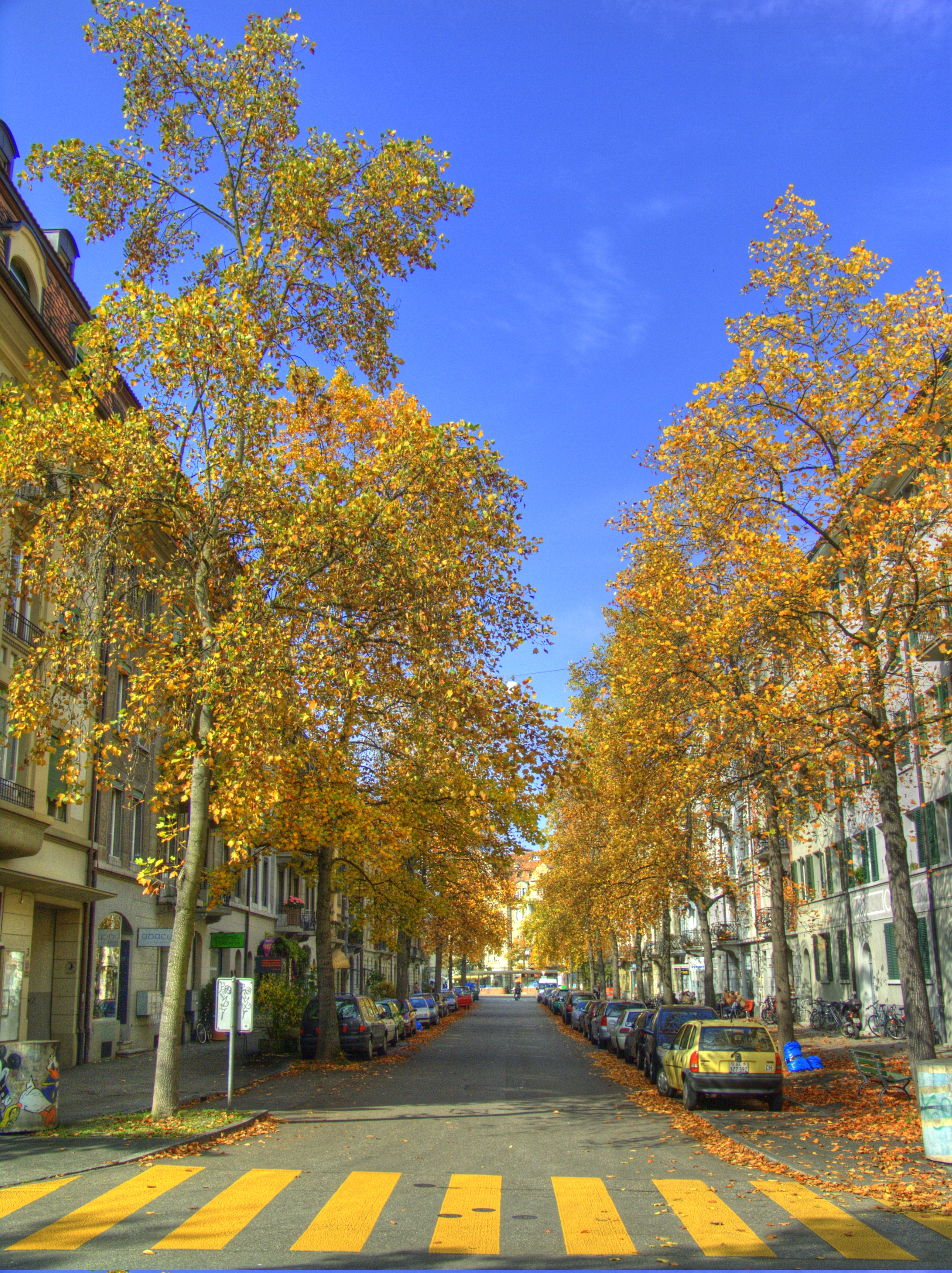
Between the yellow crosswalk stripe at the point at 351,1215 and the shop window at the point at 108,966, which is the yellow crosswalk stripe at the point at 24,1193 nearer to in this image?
the yellow crosswalk stripe at the point at 351,1215

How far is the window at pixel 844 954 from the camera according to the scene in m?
37.5

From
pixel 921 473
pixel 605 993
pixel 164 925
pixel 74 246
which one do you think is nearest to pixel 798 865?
pixel 605 993

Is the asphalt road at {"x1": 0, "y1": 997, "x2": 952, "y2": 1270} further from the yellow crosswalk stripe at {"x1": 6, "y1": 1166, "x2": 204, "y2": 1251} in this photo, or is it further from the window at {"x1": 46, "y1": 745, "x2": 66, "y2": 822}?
the window at {"x1": 46, "y1": 745, "x2": 66, "y2": 822}

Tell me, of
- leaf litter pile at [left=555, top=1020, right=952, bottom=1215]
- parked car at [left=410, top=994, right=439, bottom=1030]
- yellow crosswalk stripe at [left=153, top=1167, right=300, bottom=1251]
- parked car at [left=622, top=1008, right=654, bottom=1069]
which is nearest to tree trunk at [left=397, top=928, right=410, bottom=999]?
parked car at [left=410, top=994, right=439, bottom=1030]

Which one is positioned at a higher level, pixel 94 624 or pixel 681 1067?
pixel 94 624

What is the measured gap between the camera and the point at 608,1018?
112 feet

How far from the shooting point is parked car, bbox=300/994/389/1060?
998 inches

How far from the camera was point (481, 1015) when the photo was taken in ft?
237

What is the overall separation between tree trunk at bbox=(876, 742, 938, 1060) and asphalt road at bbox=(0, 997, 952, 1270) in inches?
159

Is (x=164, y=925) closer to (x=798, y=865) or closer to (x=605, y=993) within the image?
(x=798, y=865)

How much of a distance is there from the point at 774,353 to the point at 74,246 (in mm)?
16960

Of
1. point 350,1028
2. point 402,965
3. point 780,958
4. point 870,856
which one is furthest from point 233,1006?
point 402,965

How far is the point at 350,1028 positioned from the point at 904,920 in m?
15.2

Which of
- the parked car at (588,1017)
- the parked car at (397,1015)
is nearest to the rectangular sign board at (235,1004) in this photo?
the parked car at (397,1015)
